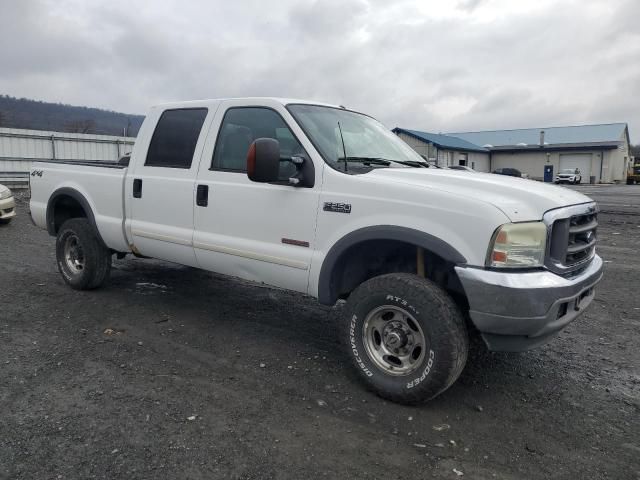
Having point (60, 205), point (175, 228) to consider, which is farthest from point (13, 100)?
point (175, 228)

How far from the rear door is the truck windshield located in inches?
41.8

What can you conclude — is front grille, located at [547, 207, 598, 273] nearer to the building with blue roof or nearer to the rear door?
the rear door

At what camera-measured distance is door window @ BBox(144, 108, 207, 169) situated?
469 centimetres

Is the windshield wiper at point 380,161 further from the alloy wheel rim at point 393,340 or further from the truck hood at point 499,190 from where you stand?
the alloy wheel rim at point 393,340

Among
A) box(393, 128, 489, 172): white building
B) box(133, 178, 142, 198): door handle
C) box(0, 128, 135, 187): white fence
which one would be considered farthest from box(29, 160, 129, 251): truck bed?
box(393, 128, 489, 172): white building

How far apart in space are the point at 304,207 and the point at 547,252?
1693 millimetres

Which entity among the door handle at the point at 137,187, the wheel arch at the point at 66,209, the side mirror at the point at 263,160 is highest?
the side mirror at the point at 263,160

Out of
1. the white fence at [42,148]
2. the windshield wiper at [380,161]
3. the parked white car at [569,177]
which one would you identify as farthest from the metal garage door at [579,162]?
the windshield wiper at [380,161]

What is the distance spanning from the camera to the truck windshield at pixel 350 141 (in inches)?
153

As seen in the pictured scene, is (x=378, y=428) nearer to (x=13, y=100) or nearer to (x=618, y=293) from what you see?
(x=618, y=293)

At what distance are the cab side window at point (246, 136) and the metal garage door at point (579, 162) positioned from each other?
165 feet

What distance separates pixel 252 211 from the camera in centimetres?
408

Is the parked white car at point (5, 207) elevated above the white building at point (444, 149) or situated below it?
below

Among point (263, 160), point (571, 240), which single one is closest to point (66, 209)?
point (263, 160)
